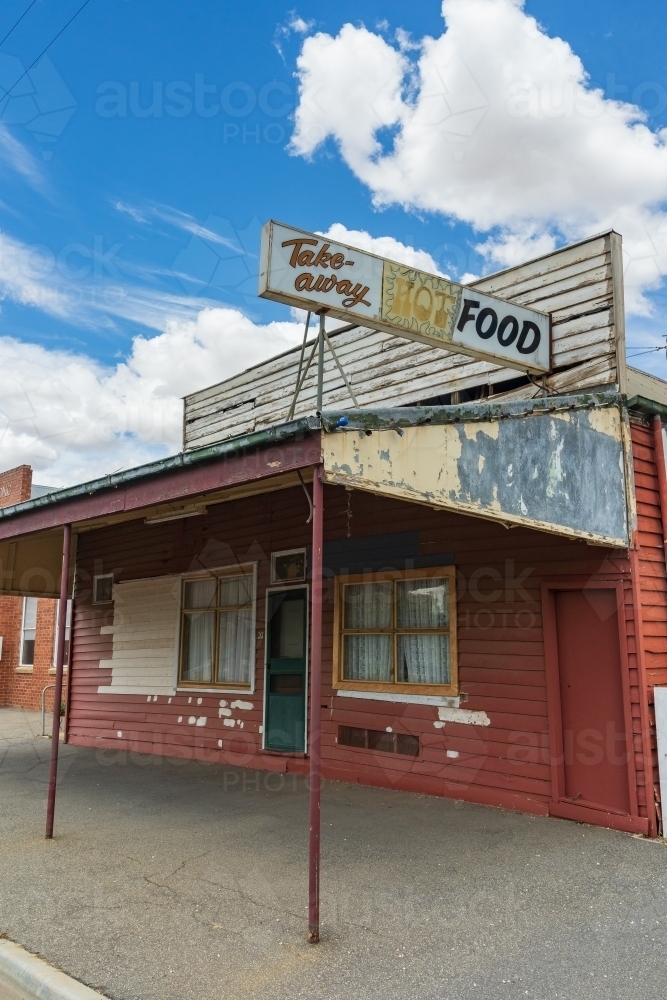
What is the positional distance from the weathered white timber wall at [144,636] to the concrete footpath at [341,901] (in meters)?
3.46

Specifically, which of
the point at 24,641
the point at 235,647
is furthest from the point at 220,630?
the point at 24,641

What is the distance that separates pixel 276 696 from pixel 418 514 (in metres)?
3.02

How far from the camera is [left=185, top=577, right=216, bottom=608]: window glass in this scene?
10.6 meters

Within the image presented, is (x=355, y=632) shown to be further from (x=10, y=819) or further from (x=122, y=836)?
(x=10, y=819)

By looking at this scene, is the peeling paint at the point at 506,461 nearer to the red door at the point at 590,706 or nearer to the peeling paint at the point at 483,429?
Result: the peeling paint at the point at 483,429

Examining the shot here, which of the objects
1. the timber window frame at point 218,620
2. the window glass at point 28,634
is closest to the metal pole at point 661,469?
the timber window frame at point 218,620

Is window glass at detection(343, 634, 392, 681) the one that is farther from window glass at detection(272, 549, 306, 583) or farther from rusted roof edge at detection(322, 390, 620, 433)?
rusted roof edge at detection(322, 390, 620, 433)

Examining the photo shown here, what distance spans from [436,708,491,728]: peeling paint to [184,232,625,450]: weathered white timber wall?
3.29m

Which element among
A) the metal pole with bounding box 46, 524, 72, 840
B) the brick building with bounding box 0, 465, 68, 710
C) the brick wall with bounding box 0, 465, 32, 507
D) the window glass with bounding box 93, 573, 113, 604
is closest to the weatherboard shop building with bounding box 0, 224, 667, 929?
the metal pole with bounding box 46, 524, 72, 840

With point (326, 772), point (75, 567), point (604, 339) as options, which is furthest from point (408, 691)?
point (75, 567)

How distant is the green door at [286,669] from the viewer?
8.96 meters

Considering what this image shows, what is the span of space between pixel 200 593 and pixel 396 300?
5.34 metres

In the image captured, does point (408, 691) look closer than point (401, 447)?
No

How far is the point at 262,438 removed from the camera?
15.9 feet
